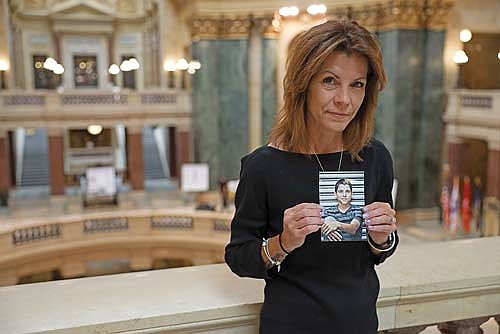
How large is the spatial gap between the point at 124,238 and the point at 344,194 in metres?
12.1

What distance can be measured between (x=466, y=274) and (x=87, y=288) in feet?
4.74

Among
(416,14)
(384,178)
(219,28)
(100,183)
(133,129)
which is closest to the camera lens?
(384,178)

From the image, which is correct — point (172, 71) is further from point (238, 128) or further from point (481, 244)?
point (481, 244)

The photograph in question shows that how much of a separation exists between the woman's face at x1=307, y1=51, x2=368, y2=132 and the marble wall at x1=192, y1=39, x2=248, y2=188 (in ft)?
55.0

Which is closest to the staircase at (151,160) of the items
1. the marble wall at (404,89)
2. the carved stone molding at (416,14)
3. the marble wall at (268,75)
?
the marble wall at (404,89)

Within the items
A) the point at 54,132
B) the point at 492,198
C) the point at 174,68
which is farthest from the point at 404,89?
the point at 54,132

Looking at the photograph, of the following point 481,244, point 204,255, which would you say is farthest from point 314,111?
point 204,255

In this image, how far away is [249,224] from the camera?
5.76 feet

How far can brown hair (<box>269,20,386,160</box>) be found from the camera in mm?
1657

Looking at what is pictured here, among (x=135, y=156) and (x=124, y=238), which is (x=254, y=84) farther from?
(x=124, y=238)

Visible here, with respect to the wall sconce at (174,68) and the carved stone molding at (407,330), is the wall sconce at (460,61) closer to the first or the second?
the wall sconce at (174,68)

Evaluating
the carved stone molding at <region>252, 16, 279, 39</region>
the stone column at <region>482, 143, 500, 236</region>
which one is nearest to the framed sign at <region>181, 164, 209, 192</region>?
the carved stone molding at <region>252, 16, 279, 39</region>

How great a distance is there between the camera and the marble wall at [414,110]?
49.7 ft

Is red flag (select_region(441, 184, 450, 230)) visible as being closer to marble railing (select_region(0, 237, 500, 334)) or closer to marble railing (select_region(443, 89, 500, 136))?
marble railing (select_region(443, 89, 500, 136))
